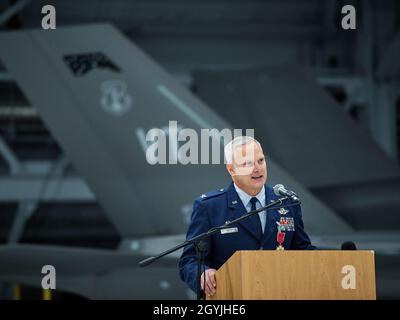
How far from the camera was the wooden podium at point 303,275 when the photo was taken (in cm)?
225

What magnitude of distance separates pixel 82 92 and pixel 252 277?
4.27 meters

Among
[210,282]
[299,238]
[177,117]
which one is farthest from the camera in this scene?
[177,117]

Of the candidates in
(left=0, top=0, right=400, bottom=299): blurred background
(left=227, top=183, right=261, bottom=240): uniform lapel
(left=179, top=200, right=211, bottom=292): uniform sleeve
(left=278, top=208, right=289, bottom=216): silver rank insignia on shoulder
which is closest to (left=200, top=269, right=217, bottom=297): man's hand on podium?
(left=179, top=200, right=211, bottom=292): uniform sleeve

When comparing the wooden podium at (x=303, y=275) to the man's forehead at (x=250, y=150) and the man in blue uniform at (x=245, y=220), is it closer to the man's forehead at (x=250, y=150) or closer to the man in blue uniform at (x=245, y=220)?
the man in blue uniform at (x=245, y=220)

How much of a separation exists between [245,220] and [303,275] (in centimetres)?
54

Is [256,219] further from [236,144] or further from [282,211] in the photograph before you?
[236,144]

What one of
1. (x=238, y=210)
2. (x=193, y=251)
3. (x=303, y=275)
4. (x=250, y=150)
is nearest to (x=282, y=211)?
(x=238, y=210)

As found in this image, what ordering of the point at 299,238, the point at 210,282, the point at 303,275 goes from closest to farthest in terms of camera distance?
the point at 303,275
the point at 210,282
the point at 299,238

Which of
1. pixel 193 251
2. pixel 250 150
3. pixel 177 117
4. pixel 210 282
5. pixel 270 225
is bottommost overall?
pixel 210 282

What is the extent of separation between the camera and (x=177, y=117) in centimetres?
608

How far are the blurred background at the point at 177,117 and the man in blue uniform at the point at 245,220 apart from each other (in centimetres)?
252

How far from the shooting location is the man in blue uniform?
2.76 metres

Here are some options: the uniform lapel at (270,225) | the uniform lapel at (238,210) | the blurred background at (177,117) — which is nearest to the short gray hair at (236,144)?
the uniform lapel at (238,210)
